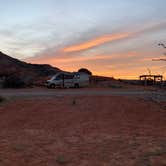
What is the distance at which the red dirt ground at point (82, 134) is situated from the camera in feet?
36.1

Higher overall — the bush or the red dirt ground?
the bush

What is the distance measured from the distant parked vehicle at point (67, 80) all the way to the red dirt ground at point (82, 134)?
21690 mm

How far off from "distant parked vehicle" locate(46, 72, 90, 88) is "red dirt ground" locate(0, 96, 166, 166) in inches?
854

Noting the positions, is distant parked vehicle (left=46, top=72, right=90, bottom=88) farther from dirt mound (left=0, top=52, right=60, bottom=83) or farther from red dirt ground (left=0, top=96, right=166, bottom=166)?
red dirt ground (left=0, top=96, right=166, bottom=166)

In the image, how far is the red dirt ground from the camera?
11.0m

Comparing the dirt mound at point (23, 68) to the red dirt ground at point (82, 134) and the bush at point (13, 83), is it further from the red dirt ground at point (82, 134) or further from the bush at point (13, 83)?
the red dirt ground at point (82, 134)

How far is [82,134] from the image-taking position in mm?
14914

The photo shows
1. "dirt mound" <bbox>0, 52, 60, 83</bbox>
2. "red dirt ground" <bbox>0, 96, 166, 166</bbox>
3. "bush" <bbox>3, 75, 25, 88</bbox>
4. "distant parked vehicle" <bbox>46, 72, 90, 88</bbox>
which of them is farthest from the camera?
"dirt mound" <bbox>0, 52, 60, 83</bbox>

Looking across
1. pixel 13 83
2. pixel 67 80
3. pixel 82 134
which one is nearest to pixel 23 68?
pixel 13 83

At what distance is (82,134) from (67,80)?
32.6 m

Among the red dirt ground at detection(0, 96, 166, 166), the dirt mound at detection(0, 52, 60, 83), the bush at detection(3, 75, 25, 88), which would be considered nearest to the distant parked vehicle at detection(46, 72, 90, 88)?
the bush at detection(3, 75, 25, 88)

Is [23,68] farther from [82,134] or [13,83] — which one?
[82,134]

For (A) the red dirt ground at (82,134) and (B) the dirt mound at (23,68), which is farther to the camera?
(B) the dirt mound at (23,68)

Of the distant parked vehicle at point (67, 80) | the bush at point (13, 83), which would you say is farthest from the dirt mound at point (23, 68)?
the distant parked vehicle at point (67, 80)
